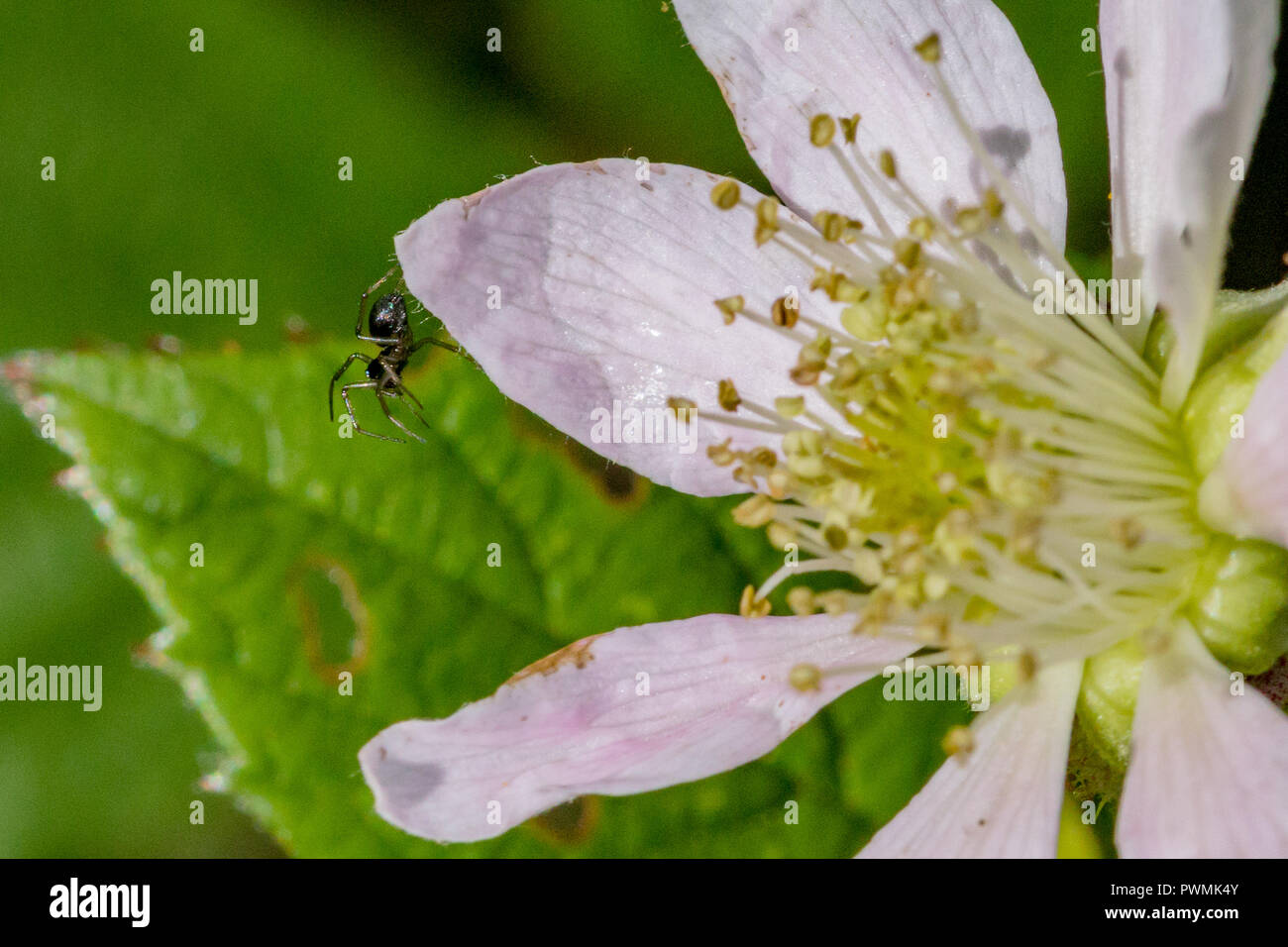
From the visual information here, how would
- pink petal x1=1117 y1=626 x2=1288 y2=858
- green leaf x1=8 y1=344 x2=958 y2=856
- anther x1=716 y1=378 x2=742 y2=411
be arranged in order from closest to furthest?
pink petal x1=1117 y1=626 x2=1288 y2=858, anther x1=716 y1=378 x2=742 y2=411, green leaf x1=8 y1=344 x2=958 y2=856

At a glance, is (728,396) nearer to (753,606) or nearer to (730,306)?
(730,306)

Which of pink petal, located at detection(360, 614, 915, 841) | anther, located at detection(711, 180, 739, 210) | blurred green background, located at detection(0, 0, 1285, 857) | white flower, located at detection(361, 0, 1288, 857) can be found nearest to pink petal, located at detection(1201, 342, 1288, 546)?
white flower, located at detection(361, 0, 1288, 857)

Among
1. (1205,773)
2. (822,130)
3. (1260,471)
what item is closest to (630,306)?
(822,130)

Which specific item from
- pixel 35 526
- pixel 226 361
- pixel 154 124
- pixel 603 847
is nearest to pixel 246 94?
pixel 154 124

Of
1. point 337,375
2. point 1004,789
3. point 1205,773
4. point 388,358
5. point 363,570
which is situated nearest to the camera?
point 1205,773

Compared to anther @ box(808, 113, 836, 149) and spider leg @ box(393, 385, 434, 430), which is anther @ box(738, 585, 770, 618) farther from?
spider leg @ box(393, 385, 434, 430)

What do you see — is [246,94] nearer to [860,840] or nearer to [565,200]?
[565,200]
